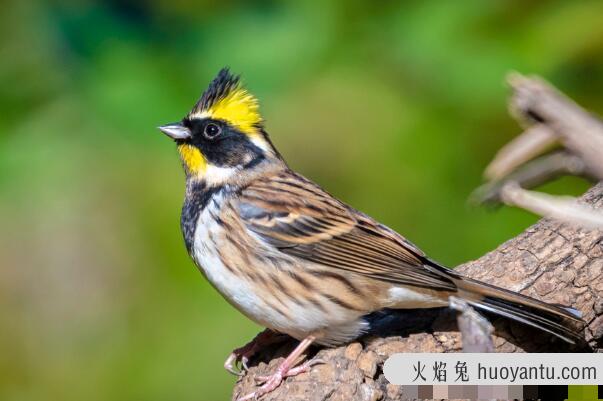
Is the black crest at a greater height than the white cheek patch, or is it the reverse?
the black crest

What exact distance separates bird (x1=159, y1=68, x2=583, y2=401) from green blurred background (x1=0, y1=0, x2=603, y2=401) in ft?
1.87

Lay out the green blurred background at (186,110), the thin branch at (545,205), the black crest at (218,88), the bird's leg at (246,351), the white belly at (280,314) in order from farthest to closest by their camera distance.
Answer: the green blurred background at (186,110), the black crest at (218,88), the bird's leg at (246,351), the white belly at (280,314), the thin branch at (545,205)

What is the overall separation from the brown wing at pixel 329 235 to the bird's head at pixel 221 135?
5.1 inches

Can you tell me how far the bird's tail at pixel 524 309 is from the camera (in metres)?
3.41

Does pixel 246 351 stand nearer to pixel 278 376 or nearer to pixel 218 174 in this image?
pixel 278 376

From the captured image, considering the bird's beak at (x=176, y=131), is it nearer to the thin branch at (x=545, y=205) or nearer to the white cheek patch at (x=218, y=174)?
the white cheek patch at (x=218, y=174)

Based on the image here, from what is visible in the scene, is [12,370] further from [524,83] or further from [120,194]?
[524,83]

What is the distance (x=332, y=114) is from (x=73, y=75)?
1.28 m

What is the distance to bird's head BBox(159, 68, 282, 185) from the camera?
412 centimetres

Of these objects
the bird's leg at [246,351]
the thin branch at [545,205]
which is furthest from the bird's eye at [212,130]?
the thin branch at [545,205]

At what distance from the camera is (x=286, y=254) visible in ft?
12.6

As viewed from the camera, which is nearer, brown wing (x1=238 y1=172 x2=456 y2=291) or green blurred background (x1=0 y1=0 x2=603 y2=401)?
brown wing (x1=238 y1=172 x2=456 y2=291)

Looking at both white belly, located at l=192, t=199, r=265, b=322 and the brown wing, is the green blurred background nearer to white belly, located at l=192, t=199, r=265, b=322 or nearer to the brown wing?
the brown wing

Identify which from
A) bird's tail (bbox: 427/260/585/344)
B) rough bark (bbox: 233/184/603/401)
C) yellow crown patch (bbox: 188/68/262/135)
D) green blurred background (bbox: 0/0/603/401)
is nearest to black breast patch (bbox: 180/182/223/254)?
yellow crown patch (bbox: 188/68/262/135)
